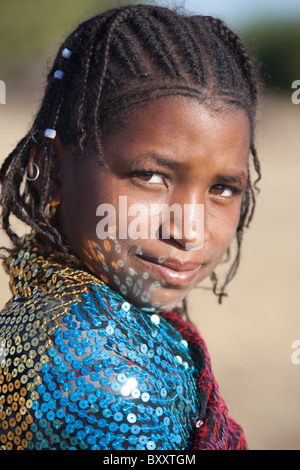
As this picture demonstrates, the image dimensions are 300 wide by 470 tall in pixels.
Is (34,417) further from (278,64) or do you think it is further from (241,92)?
(278,64)

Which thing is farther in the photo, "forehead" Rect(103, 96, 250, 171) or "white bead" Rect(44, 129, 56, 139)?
"white bead" Rect(44, 129, 56, 139)

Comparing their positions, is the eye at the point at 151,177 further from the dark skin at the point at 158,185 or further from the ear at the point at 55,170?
the ear at the point at 55,170

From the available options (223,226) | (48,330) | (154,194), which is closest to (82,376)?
(48,330)

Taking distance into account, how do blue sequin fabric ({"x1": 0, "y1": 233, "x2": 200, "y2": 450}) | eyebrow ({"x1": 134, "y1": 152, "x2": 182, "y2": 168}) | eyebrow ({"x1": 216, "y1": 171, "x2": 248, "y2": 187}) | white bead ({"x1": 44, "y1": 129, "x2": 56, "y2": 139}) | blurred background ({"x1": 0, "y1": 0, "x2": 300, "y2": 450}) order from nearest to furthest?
blue sequin fabric ({"x1": 0, "y1": 233, "x2": 200, "y2": 450}), eyebrow ({"x1": 134, "y1": 152, "x2": 182, "y2": 168}), eyebrow ({"x1": 216, "y1": 171, "x2": 248, "y2": 187}), white bead ({"x1": 44, "y1": 129, "x2": 56, "y2": 139}), blurred background ({"x1": 0, "y1": 0, "x2": 300, "y2": 450})

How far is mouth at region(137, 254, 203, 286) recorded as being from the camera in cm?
196

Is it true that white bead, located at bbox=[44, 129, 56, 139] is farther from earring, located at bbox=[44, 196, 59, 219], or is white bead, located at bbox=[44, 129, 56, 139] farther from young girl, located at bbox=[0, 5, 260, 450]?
earring, located at bbox=[44, 196, 59, 219]

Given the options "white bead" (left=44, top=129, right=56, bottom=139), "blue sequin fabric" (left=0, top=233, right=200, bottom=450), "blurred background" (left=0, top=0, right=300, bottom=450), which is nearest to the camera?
"blue sequin fabric" (left=0, top=233, right=200, bottom=450)

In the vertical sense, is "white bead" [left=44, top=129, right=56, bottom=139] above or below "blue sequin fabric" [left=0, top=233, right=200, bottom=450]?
above

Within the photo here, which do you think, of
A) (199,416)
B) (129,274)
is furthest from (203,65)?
(199,416)

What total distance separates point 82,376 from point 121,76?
0.92m

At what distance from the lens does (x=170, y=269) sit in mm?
1978

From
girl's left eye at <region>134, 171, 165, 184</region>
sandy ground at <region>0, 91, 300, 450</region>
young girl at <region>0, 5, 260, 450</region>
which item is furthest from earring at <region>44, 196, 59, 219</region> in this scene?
sandy ground at <region>0, 91, 300, 450</region>

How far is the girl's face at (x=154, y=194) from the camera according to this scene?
1.89 m

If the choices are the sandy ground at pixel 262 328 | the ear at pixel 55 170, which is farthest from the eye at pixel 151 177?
the sandy ground at pixel 262 328
